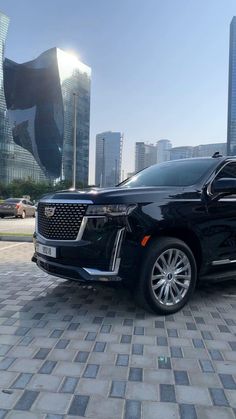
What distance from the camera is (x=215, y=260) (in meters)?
4.90

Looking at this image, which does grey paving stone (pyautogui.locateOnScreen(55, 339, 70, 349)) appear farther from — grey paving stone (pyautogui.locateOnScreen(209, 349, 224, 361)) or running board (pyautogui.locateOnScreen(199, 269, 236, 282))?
running board (pyautogui.locateOnScreen(199, 269, 236, 282))

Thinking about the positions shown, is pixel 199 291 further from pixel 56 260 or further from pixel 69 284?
pixel 56 260

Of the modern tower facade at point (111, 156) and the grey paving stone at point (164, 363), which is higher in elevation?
the modern tower facade at point (111, 156)

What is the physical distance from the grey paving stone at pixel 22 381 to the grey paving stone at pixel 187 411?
114cm

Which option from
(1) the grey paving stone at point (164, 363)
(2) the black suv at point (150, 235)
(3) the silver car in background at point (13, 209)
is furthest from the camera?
(3) the silver car in background at point (13, 209)

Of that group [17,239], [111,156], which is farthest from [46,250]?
[111,156]

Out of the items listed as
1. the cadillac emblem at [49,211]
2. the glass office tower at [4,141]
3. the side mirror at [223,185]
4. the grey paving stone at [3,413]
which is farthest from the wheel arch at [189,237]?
the glass office tower at [4,141]

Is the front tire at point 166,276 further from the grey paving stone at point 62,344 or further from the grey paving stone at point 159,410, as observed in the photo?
the grey paving stone at point 159,410

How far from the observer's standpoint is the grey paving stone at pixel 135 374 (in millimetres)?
3094

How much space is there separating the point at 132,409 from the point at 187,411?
0.36 m

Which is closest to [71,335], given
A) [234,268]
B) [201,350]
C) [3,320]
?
[3,320]

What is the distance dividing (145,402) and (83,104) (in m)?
42.9

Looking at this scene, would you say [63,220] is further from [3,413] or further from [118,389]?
[3,413]

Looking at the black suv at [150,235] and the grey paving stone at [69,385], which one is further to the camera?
the black suv at [150,235]
